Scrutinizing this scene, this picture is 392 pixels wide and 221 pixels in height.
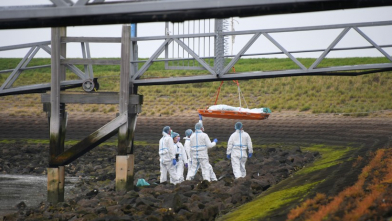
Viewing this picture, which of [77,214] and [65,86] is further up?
[65,86]

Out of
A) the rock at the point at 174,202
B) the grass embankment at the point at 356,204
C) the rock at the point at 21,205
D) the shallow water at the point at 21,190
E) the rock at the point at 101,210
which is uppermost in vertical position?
the grass embankment at the point at 356,204

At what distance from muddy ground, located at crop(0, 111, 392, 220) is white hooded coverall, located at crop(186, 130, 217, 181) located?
901cm

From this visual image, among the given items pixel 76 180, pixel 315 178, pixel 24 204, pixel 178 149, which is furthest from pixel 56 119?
pixel 76 180

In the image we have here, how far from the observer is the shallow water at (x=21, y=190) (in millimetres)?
19580

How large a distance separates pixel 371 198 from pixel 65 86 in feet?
33.0

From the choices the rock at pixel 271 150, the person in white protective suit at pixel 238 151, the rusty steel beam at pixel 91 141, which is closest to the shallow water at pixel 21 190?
the rusty steel beam at pixel 91 141

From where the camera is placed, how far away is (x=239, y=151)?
20953mm

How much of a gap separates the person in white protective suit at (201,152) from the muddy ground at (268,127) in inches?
355

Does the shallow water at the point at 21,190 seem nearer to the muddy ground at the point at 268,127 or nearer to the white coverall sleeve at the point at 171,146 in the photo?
the white coverall sleeve at the point at 171,146

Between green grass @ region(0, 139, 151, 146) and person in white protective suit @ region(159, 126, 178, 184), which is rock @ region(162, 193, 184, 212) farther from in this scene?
green grass @ region(0, 139, 151, 146)

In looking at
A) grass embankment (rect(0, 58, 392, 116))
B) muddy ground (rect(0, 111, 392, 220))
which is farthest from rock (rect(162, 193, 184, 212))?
grass embankment (rect(0, 58, 392, 116))

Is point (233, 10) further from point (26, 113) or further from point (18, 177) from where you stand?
point (26, 113)

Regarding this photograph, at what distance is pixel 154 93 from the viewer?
51.5m

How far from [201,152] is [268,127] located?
16205 mm
